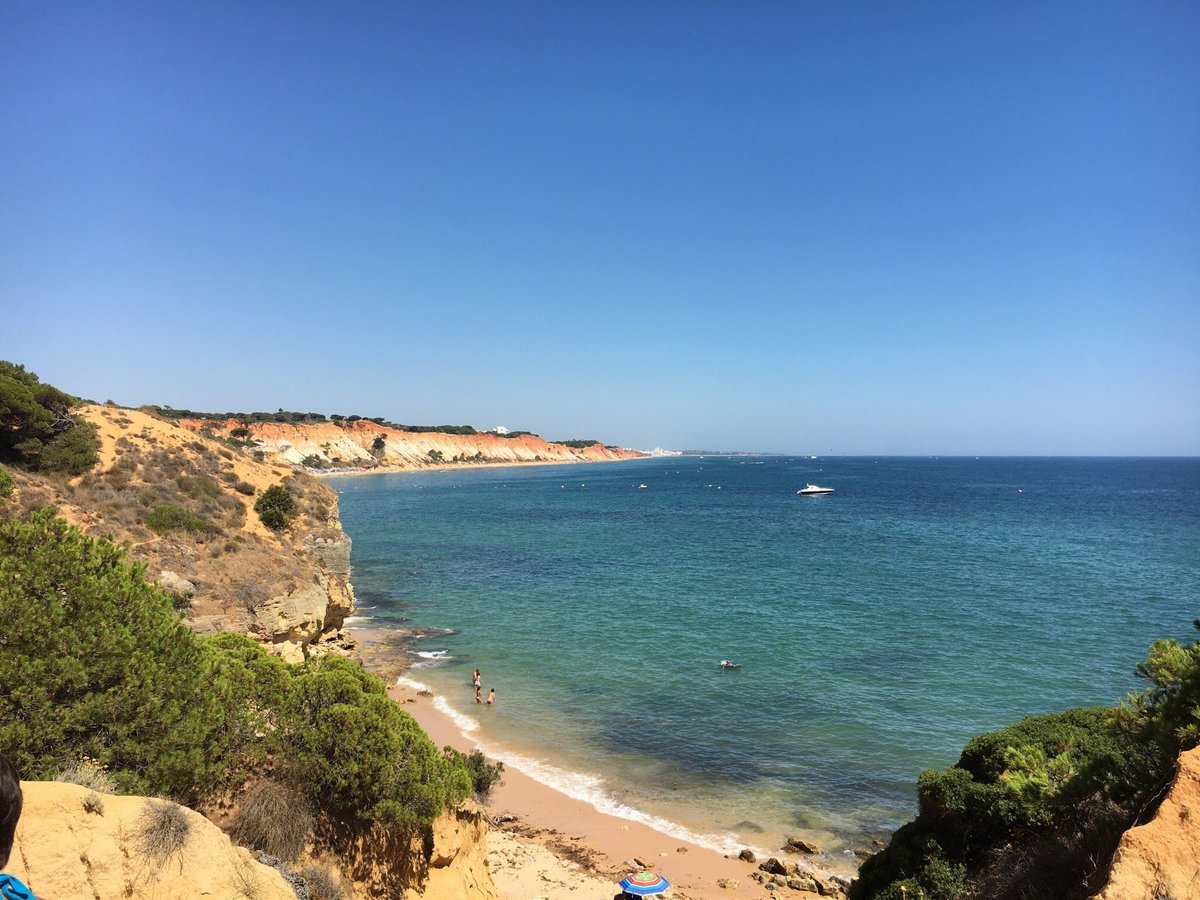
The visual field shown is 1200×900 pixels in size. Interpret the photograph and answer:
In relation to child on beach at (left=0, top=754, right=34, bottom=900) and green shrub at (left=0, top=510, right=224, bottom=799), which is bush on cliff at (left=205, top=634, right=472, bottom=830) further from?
child on beach at (left=0, top=754, right=34, bottom=900)

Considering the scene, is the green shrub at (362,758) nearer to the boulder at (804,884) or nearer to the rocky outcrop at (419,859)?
the rocky outcrop at (419,859)

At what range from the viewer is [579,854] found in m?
13.9

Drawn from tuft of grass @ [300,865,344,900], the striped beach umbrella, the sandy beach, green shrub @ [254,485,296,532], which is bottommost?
the sandy beach

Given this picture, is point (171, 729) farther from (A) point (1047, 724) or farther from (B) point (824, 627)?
(B) point (824, 627)

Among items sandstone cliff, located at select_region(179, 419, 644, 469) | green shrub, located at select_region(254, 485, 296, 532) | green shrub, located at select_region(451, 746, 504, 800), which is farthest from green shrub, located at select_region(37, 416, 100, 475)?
sandstone cliff, located at select_region(179, 419, 644, 469)

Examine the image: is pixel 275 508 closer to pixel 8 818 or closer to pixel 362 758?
pixel 362 758

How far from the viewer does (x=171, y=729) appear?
7668 millimetres

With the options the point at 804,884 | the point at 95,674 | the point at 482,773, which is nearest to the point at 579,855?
the point at 482,773

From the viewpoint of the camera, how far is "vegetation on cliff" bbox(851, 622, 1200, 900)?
616 centimetres

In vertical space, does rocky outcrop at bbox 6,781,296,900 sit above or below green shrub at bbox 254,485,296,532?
below

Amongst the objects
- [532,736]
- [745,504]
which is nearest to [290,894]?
[532,736]

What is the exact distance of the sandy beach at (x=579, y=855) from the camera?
12552mm

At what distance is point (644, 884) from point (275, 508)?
65.1 feet

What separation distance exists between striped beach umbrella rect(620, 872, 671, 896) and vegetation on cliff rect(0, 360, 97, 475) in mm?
22244
